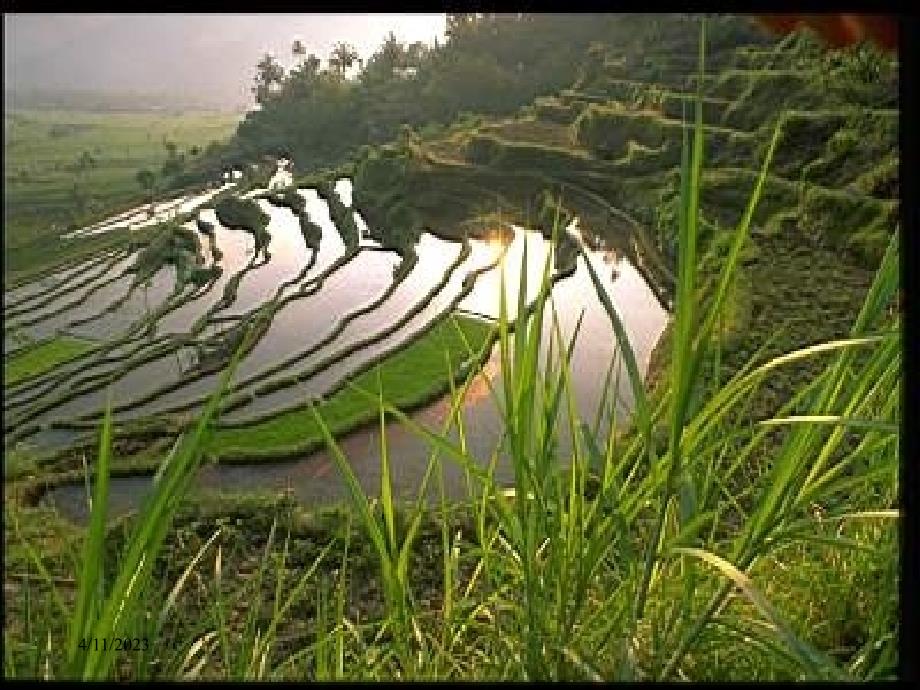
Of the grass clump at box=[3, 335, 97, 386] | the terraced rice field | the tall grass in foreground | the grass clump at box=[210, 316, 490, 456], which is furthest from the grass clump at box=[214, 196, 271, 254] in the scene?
the tall grass in foreground

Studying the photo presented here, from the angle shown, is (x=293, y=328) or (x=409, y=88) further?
(x=293, y=328)

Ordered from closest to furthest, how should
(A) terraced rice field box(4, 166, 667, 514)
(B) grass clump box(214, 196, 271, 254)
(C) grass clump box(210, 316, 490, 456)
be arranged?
(A) terraced rice field box(4, 166, 667, 514), (B) grass clump box(214, 196, 271, 254), (C) grass clump box(210, 316, 490, 456)

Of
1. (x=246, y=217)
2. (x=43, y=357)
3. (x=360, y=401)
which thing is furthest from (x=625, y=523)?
(x=360, y=401)

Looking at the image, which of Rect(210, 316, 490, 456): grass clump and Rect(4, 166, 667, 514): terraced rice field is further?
Rect(210, 316, 490, 456): grass clump

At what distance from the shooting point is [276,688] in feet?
0.66

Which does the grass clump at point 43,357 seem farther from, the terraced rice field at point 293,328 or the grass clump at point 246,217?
the grass clump at point 246,217

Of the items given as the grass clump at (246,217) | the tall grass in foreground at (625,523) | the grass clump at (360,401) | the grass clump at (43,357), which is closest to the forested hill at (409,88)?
the grass clump at (246,217)

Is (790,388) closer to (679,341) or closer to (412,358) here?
(412,358)

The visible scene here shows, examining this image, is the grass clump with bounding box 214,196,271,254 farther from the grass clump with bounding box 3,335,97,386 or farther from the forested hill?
the grass clump with bounding box 3,335,97,386

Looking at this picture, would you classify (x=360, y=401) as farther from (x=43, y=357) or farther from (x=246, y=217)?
(x=43, y=357)

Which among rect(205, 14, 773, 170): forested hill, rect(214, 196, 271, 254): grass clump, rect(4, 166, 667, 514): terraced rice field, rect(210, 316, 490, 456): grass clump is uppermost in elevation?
rect(205, 14, 773, 170): forested hill

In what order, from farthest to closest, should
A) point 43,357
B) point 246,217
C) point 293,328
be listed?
point 293,328 < point 246,217 < point 43,357

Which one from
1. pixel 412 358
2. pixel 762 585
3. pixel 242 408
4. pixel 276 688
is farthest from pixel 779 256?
pixel 276 688

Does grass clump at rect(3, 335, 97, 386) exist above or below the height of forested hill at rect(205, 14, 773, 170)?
below
